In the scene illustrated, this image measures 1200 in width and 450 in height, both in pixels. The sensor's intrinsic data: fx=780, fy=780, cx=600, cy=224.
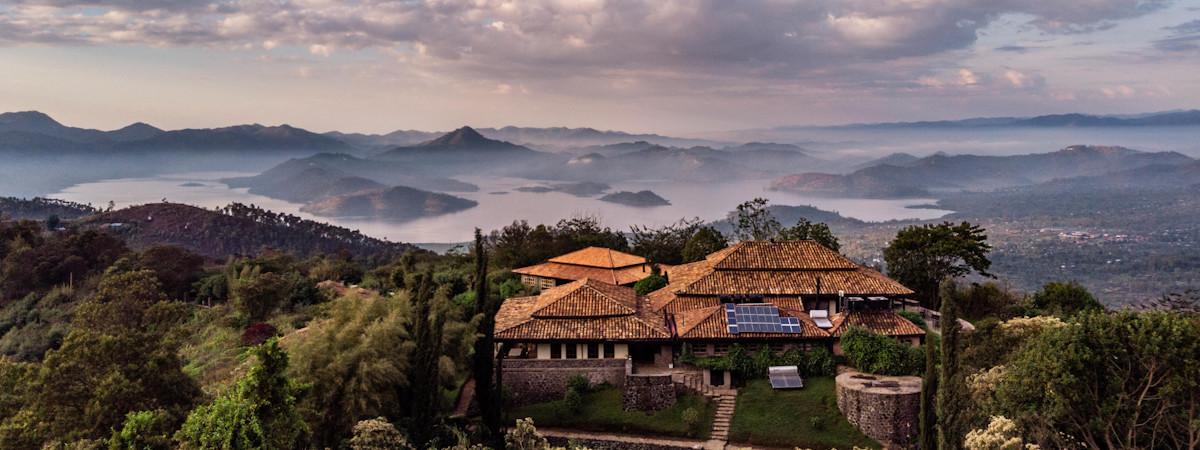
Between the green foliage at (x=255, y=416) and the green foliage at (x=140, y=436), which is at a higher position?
the green foliage at (x=255, y=416)

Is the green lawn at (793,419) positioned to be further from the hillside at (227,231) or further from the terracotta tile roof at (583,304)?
the hillside at (227,231)

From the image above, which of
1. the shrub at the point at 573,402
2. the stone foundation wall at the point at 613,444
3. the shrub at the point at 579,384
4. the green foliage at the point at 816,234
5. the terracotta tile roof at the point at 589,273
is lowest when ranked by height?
the stone foundation wall at the point at 613,444

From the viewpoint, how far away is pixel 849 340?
74.0 feet

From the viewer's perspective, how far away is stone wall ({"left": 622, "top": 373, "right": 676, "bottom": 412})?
70.1 feet

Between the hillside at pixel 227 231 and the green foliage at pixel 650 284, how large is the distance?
48547 mm

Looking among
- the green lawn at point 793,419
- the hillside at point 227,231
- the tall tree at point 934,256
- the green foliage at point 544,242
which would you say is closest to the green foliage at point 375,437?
the green lawn at point 793,419

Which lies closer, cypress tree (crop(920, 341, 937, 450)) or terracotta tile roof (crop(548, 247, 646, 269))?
cypress tree (crop(920, 341, 937, 450))

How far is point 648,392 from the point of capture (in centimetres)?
2139

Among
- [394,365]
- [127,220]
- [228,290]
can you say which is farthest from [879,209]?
[394,365]

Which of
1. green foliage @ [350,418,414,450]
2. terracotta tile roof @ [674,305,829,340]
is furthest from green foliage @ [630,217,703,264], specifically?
green foliage @ [350,418,414,450]

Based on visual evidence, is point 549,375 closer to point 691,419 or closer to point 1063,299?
point 691,419

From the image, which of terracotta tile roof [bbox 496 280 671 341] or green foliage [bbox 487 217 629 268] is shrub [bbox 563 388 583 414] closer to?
terracotta tile roof [bbox 496 280 671 341]

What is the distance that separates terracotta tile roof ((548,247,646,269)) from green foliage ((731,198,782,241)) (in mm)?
11685

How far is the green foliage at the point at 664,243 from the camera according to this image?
45188 mm
